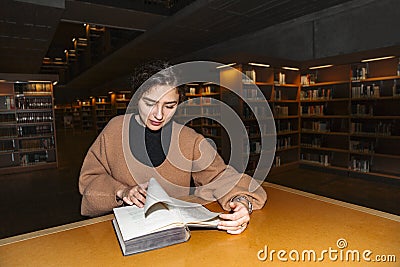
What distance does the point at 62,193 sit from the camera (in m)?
4.63

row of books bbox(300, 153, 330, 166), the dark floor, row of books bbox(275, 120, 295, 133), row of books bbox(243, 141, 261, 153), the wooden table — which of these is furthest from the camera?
row of books bbox(275, 120, 295, 133)

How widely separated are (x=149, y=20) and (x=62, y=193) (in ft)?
12.7

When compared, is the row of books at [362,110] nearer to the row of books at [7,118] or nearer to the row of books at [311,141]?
the row of books at [311,141]

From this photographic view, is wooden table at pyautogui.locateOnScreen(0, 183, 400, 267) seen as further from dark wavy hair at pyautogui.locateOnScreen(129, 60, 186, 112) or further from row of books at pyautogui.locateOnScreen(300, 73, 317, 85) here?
row of books at pyautogui.locateOnScreen(300, 73, 317, 85)

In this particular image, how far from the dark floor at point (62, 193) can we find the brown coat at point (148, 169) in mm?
2382

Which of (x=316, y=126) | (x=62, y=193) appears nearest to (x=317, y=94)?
(x=316, y=126)

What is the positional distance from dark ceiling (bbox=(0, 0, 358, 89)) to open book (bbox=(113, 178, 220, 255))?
4.41 meters

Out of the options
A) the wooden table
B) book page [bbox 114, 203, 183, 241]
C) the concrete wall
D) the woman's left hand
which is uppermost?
the concrete wall

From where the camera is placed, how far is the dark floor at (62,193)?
11.4ft

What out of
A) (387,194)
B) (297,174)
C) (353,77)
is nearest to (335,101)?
(353,77)

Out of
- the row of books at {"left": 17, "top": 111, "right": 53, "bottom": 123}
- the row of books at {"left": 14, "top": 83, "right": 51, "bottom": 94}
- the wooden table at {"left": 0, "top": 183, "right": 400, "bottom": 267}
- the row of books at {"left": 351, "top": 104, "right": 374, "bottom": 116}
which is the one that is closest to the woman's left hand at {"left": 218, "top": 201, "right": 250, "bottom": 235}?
the wooden table at {"left": 0, "top": 183, "right": 400, "bottom": 267}

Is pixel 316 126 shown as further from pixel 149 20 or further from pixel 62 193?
pixel 62 193

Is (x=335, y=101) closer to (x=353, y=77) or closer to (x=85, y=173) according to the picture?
(x=353, y=77)

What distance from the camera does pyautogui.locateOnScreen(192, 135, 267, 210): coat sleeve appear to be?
1.17m
